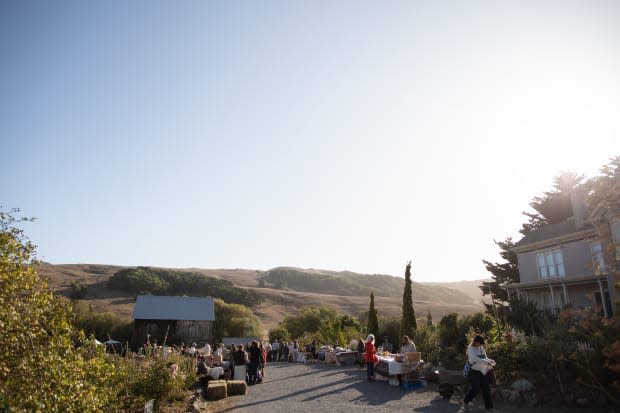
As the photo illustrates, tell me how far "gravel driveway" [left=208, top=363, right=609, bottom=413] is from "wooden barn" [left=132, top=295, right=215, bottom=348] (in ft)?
73.3

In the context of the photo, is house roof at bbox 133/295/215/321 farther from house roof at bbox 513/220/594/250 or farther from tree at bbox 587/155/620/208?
tree at bbox 587/155/620/208

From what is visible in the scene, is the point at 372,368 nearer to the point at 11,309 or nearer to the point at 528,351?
the point at 528,351

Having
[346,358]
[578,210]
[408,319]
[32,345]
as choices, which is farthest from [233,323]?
[32,345]

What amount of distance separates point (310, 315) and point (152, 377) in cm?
3516

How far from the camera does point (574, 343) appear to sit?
1157 cm

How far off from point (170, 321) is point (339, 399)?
27888 mm

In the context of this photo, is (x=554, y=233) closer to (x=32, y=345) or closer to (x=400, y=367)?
(x=400, y=367)

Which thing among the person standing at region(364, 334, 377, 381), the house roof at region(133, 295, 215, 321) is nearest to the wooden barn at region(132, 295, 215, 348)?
the house roof at region(133, 295, 215, 321)

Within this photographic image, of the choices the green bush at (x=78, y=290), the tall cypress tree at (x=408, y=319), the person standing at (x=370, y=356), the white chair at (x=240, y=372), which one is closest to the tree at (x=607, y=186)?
the person standing at (x=370, y=356)

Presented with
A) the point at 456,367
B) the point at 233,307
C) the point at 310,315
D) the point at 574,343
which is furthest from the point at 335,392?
the point at 233,307

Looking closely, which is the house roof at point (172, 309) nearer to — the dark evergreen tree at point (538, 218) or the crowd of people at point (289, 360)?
the crowd of people at point (289, 360)

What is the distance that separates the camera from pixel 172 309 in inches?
1453

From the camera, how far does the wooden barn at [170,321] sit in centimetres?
3578

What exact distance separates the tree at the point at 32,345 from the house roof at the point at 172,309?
31728 millimetres
